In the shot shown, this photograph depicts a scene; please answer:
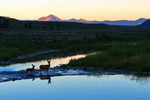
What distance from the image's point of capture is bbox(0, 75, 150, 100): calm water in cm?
1634

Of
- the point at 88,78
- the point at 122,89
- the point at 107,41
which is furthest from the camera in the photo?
the point at 107,41

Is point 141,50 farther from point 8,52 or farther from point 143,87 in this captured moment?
point 8,52

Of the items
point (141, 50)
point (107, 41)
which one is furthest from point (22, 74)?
point (107, 41)

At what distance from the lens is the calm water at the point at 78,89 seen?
16.3m

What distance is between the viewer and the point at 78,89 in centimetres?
1841

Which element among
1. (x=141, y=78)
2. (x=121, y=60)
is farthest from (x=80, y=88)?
(x=121, y=60)

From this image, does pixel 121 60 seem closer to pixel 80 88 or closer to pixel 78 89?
pixel 80 88

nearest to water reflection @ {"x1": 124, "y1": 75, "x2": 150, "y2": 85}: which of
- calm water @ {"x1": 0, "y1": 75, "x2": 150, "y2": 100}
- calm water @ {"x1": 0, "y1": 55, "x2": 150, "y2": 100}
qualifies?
calm water @ {"x1": 0, "y1": 55, "x2": 150, "y2": 100}

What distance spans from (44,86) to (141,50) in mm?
15462

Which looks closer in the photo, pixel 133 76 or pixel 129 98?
pixel 129 98

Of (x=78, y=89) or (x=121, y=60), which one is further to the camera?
(x=121, y=60)

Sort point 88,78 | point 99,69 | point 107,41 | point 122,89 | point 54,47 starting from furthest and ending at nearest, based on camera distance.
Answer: point 107,41 < point 54,47 < point 99,69 < point 88,78 < point 122,89

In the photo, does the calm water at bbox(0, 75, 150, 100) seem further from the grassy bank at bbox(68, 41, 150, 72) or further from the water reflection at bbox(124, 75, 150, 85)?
the grassy bank at bbox(68, 41, 150, 72)

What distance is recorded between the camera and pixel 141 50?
31656 millimetres
